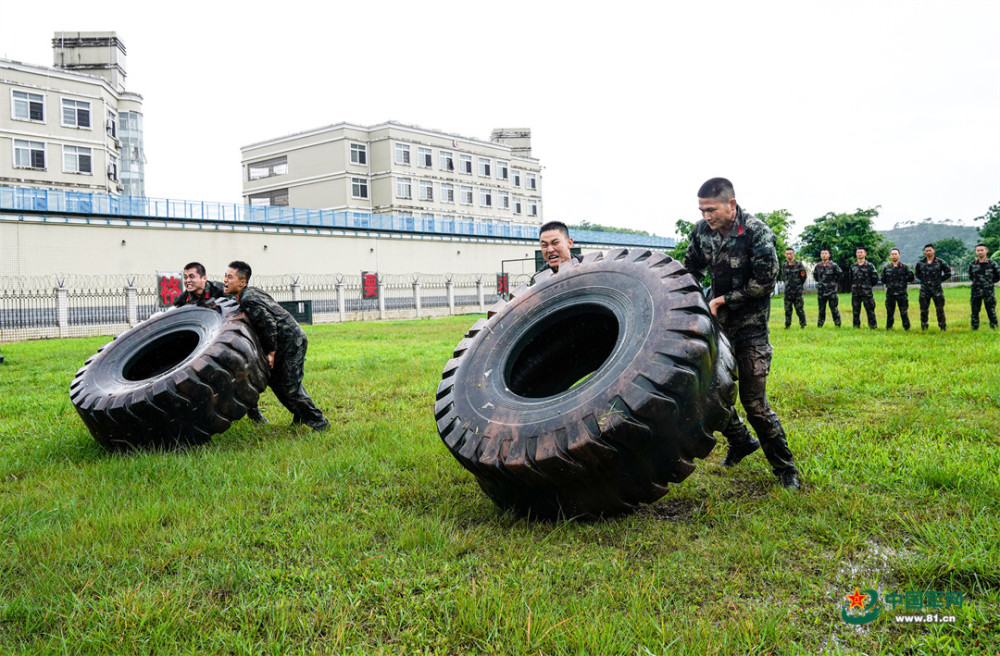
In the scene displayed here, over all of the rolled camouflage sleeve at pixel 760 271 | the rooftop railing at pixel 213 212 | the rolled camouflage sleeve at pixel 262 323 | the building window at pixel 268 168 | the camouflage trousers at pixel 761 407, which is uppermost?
the building window at pixel 268 168

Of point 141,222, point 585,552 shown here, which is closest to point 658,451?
point 585,552

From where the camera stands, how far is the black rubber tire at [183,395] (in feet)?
16.7

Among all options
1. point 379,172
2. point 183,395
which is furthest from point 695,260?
point 379,172

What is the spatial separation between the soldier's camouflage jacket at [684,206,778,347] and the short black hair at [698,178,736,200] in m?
0.14

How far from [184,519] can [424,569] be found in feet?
5.04

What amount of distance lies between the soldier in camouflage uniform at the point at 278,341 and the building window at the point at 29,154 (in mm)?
34507

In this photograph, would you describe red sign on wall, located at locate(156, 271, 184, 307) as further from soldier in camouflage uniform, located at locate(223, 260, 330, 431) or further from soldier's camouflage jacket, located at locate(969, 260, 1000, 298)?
soldier's camouflage jacket, located at locate(969, 260, 1000, 298)

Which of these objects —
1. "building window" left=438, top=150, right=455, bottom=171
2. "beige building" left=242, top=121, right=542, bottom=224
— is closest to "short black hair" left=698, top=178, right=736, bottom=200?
"beige building" left=242, top=121, right=542, bottom=224

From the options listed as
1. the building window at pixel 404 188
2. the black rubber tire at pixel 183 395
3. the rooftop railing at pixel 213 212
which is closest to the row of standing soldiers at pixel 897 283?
the black rubber tire at pixel 183 395

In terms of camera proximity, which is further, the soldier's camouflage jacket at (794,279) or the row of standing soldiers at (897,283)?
the soldier's camouflage jacket at (794,279)

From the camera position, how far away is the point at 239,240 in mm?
31531

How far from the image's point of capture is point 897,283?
539 inches

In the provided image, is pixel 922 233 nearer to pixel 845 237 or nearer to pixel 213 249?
pixel 845 237

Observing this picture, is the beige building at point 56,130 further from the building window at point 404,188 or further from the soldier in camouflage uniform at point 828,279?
the soldier in camouflage uniform at point 828,279
